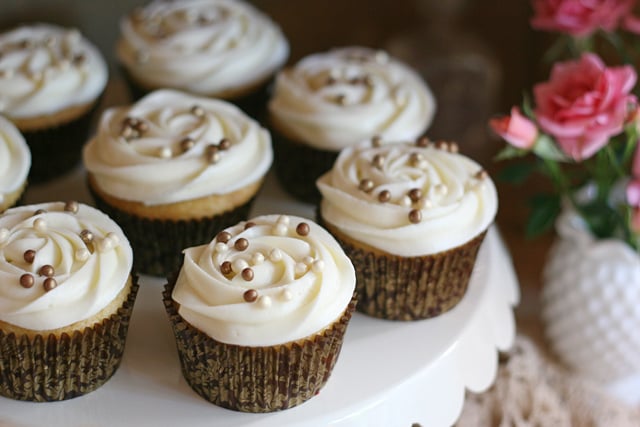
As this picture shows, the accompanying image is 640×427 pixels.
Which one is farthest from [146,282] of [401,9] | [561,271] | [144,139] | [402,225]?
[401,9]

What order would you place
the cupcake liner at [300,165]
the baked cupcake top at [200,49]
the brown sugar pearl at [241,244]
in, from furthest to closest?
the baked cupcake top at [200,49]
the cupcake liner at [300,165]
the brown sugar pearl at [241,244]

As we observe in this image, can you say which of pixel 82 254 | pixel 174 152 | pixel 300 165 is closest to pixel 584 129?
pixel 300 165

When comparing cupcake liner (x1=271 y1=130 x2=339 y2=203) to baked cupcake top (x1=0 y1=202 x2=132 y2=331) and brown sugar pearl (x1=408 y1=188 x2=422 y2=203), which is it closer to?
brown sugar pearl (x1=408 y1=188 x2=422 y2=203)

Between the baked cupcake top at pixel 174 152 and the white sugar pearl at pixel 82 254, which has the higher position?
the white sugar pearl at pixel 82 254

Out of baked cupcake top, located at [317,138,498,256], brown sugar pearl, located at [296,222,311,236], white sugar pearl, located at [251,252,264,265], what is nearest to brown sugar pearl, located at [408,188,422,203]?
baked cupcake top, located at [317,138,498,256]

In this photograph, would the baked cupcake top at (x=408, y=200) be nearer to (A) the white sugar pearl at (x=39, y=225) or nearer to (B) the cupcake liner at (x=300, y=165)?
(B) the cupcake liner at (x=300, y=165)

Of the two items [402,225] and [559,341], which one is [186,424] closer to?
[402,225]

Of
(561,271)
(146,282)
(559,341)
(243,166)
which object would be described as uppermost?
(243,166)

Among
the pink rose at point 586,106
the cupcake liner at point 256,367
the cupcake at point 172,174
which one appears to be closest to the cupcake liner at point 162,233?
the cupcake at point 172,174
